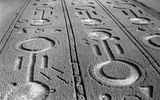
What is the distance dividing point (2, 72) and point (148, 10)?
499 cm

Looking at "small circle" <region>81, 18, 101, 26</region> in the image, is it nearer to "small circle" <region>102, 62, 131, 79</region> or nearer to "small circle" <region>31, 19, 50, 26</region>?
"small circle" <region>31, 19, 50, 26</region>

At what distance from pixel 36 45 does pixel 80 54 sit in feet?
3.06

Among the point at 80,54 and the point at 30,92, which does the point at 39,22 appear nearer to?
the point at 80,54

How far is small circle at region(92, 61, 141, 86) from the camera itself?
10.9ft

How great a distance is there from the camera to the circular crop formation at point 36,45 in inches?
175

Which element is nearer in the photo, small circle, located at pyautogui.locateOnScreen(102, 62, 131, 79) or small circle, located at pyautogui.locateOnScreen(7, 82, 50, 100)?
small circle, located at pyautogui.locateOnScreen(7, 82, 50, 100)

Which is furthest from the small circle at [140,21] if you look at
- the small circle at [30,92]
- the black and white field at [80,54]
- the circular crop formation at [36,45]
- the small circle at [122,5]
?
the small circle at [30,92]

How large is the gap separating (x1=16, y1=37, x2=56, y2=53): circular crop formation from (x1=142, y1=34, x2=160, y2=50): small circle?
177 centimetres

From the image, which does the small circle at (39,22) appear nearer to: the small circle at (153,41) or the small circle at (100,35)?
the small circle at (100,35)

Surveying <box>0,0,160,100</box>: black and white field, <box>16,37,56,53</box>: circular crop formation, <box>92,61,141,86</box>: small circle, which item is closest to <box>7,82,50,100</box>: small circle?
<box>0,0,160,100</box>: black and white field

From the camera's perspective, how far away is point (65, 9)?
7.59m

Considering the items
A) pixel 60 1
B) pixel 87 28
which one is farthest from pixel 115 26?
pixel 60 1

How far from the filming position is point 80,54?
13.8 ft

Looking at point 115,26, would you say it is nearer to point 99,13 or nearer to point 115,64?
point 99,13
